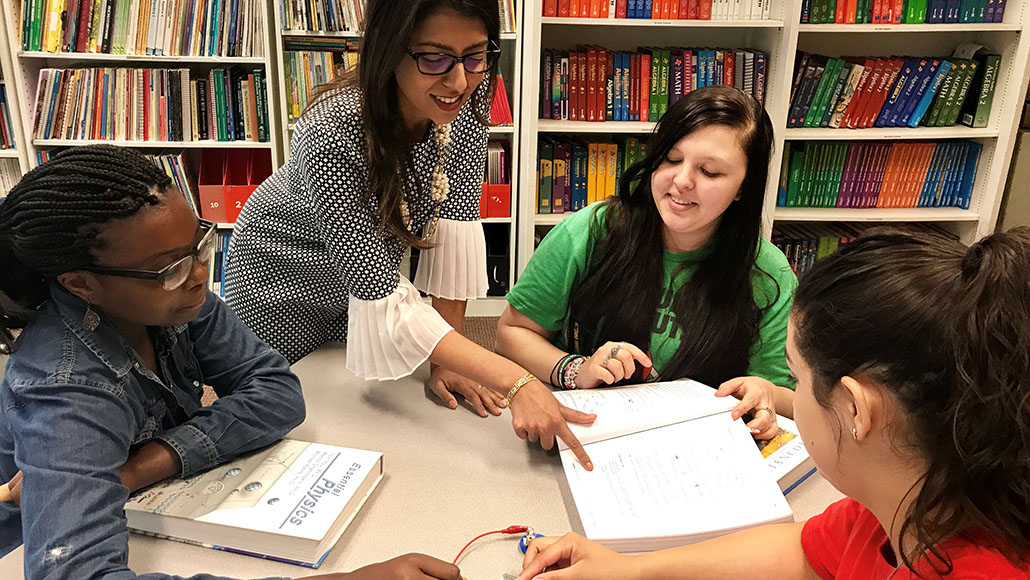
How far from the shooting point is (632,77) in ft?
9.90

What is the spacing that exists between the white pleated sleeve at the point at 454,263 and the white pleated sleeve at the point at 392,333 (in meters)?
0.30

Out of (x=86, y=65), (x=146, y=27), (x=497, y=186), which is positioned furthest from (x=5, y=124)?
(x=497, y=186)

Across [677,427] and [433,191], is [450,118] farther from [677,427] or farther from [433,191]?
[677,427]

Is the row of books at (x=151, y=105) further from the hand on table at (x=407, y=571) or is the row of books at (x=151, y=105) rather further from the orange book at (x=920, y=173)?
the orange book at (x=920, y=173)

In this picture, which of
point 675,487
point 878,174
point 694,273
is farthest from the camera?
point 878,174

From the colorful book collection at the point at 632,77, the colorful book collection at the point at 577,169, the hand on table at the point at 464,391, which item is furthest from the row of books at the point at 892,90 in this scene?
the hand on table at the point at 464,391

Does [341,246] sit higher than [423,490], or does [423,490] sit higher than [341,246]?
[341,246]

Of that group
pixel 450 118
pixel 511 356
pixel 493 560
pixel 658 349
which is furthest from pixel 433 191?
pixel 493 560

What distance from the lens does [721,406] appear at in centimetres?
115

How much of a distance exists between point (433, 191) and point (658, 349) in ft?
1.66

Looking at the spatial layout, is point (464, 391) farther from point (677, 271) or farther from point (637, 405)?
point (677, 271)

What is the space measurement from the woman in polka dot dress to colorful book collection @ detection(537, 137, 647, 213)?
1.65 m

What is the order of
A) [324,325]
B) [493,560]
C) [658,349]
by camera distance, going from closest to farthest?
[493,560]
[658,349]
[324,325]

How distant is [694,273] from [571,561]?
0.68 meters
